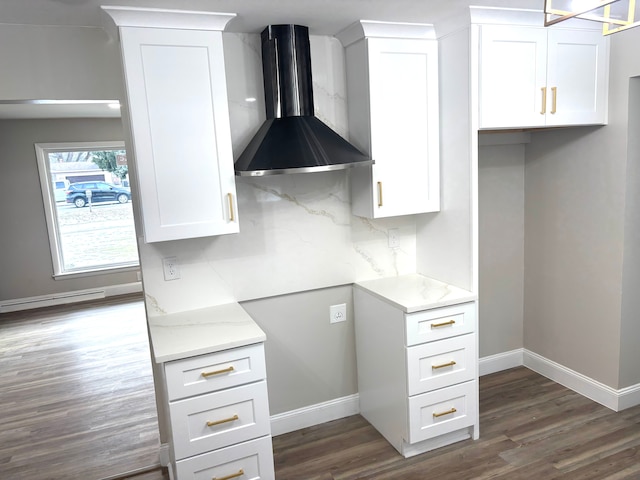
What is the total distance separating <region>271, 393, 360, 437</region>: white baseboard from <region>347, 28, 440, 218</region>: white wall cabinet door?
4.13ft

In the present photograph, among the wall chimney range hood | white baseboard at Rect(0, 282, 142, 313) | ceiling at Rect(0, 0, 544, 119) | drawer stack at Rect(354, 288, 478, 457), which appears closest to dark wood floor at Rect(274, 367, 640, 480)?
drawer stack at Rect(354, 288, 478, 457)

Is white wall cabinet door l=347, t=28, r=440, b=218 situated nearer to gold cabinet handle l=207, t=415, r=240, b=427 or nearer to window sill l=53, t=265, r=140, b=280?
gold cabinet handle l=207, t=415, r=240, b=427

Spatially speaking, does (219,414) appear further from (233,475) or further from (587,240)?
(587,240)

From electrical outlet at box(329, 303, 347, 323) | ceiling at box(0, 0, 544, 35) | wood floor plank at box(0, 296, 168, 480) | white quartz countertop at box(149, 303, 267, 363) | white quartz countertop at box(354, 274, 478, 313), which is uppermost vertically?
ceiling at box(0, 0, 544, 35)

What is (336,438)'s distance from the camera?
9.53 feet

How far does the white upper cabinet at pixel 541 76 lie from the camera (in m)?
2.52

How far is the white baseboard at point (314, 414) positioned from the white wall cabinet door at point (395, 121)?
1.26 m

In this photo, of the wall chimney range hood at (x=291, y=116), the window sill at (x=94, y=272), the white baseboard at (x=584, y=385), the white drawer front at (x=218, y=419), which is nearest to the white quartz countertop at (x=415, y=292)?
the wall chimney range hood at (x=291, y=116)

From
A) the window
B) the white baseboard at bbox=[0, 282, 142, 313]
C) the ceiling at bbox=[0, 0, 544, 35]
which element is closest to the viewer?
the ceiling at bbox=[0, 0, 544, 35]

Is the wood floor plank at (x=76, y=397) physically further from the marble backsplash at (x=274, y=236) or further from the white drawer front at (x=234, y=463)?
the marble backsplash at (x=274, y=236)

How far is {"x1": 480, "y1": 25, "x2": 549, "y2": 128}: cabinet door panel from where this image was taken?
2.50 m

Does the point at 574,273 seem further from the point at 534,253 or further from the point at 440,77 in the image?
the point at 440,77

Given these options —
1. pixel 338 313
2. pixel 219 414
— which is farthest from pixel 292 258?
pixel 219 414

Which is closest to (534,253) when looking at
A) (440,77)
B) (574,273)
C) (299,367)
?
(574,273)
